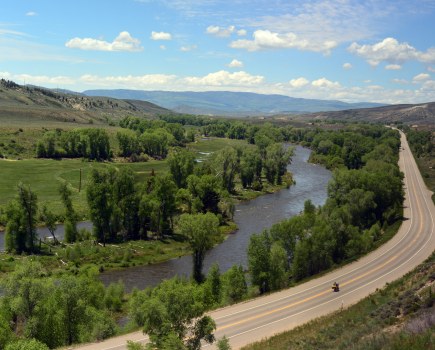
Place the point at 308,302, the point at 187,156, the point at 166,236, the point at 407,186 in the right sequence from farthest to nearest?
the point at 407,186 → the point at 187,156 → the point at 166,236 → the point at 308,302

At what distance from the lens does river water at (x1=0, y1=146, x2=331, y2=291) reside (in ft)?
221

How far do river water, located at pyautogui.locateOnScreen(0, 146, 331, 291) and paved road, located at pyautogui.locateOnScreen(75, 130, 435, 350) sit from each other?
19164mm

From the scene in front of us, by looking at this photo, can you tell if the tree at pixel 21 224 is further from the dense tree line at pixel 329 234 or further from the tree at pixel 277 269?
the tree at pixel 277 269

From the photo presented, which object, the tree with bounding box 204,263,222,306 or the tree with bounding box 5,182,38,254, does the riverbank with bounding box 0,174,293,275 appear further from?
the tree with bounding box 204,263,222,306

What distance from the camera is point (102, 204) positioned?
265 feet

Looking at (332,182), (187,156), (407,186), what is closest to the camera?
(332,182)

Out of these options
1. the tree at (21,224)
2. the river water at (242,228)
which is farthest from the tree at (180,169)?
the tree at (21,224)

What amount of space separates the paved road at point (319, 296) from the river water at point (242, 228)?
19.2 m

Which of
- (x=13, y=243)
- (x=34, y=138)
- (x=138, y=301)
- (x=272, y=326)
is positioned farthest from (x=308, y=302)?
(x=34, y=138)

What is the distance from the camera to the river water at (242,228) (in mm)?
67438

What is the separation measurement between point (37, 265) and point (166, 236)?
4430 centimetres

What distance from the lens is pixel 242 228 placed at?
307 ft

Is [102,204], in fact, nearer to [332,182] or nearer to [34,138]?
[332,182]

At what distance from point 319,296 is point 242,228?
42950mm
